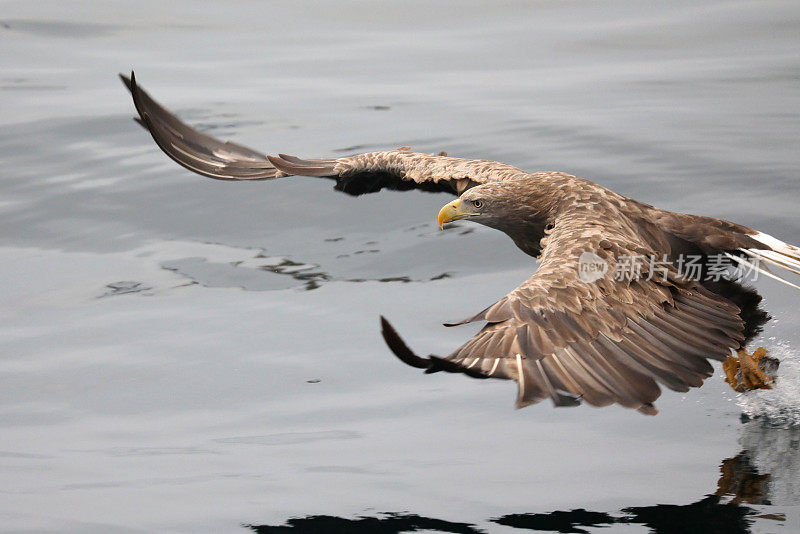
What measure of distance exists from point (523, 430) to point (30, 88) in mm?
9726

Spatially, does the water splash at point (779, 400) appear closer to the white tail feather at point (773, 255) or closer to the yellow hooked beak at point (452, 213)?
the white tail feather at point (773, 255)

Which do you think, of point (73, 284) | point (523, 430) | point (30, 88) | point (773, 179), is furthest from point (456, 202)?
point (30, 88)

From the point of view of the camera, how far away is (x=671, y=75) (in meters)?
13.8

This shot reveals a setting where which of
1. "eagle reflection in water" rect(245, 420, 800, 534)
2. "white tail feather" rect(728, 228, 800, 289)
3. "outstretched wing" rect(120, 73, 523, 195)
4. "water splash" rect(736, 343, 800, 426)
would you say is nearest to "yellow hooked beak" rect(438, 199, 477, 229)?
"outstretched wing" rect(120, 73, 523, 195)

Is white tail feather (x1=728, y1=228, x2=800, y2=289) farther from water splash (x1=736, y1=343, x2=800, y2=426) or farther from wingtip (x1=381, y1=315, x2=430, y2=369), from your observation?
wingtip (x1=381, y1=315, x2=430, y2=369)

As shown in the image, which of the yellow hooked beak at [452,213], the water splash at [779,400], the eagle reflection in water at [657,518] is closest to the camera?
the eagle reflection in water at [657,518]

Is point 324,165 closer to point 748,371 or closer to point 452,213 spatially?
point 452,213

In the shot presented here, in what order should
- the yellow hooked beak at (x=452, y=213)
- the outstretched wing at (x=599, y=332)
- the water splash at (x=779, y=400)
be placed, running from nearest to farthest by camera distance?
the outstretched wing at (x=599, y=332) → the water splash at (x=779, y=400) → the yellow hooked beak at (x=452, y=213)

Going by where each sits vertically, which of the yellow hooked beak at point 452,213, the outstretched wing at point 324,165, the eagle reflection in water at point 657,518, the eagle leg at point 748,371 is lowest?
the eagle reflection in water at point 657,518

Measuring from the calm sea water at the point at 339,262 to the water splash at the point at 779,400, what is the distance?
2cm

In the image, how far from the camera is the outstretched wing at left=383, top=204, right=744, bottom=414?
4.91m

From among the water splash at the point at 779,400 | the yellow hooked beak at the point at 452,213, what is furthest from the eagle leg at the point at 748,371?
the yellow hooked beak at the point at 452,213

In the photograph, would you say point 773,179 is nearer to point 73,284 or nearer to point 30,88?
point 73,284

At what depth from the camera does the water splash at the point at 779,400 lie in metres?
6.59
